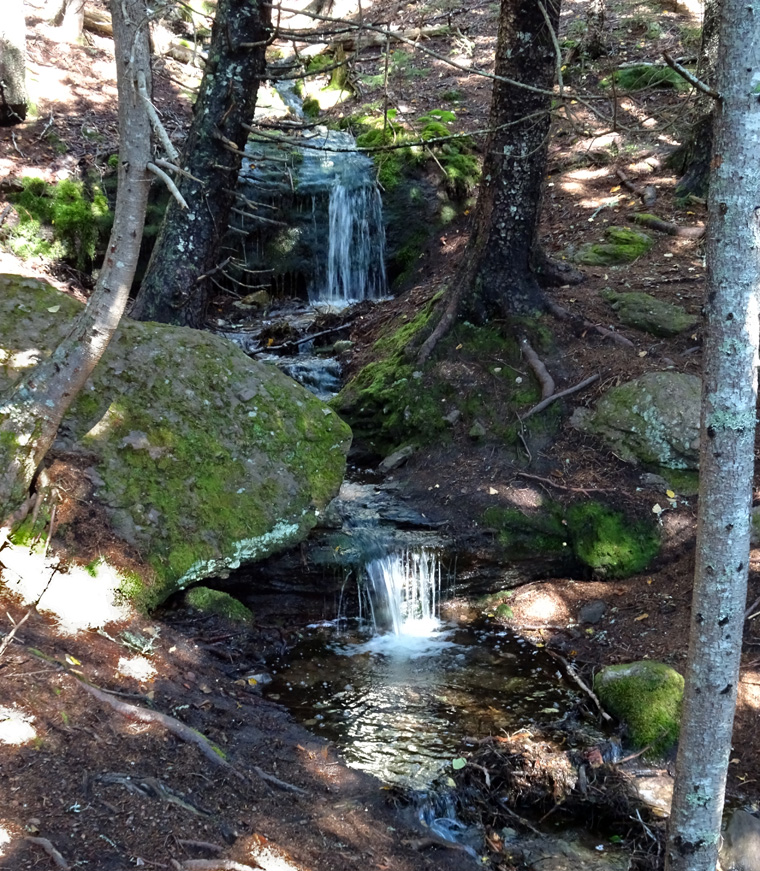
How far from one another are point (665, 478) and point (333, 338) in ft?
17.0

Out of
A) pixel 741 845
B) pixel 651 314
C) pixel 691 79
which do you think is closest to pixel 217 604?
pixel 741 845

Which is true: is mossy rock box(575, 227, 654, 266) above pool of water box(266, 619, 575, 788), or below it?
above

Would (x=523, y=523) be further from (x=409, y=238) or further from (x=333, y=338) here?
(x=409, y=238)

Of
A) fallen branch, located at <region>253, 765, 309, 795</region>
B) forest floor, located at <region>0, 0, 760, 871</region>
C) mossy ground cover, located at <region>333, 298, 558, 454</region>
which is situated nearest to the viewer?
forest floor, located at <region>0, 0, 760, 871</region>

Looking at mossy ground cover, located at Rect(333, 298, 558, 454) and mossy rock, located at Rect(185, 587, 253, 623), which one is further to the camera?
mossy ground cover, located at Rect(333, 298, 558, 454)

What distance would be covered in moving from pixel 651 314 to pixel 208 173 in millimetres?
5048

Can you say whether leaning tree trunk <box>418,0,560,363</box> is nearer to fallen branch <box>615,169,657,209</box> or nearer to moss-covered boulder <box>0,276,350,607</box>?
moss-covered boulder <box>0,276,350,607</box>

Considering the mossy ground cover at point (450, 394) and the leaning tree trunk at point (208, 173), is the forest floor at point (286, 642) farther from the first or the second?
the leaning tree trunk at point (208, 173)

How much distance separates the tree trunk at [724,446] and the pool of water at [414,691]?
2.10 meters

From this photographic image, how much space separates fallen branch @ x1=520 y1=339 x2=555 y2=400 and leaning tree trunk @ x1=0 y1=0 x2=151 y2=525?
4755mm

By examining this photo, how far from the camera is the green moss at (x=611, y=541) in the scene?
7305mm

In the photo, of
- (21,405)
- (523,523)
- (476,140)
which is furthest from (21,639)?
(476,140)

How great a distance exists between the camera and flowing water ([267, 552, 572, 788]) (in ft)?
17.7

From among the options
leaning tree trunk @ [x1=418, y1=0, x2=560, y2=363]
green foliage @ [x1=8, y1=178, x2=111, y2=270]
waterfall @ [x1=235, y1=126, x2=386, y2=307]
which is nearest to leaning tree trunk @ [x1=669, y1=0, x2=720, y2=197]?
leaning tree trunk @ [x1=418, y1=0, x2=560, y2=363]
